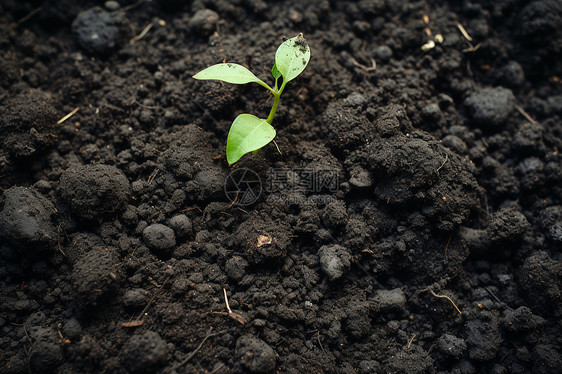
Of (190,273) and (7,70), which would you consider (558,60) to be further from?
(7,70)

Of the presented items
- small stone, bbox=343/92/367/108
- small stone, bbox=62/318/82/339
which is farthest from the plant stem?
small stone, bbox=62/318/82/339

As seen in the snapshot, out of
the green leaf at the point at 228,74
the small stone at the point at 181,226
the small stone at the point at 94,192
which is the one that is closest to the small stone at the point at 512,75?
the green leaf at the point at 228,74

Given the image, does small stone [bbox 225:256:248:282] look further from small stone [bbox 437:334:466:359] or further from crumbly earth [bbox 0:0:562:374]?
small stone [bbox 437:334:466:359]

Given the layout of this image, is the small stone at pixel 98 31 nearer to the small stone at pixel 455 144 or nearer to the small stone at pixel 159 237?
the small stone at pixel 159 237

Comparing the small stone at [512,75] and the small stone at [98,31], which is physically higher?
the small stone at [98,31]

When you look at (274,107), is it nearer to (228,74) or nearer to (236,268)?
(228,74)

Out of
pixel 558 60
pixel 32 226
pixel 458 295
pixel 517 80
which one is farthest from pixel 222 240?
pixel 558 60

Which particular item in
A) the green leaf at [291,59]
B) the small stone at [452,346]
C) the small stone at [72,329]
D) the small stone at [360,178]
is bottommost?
the small stone at [452,346]
